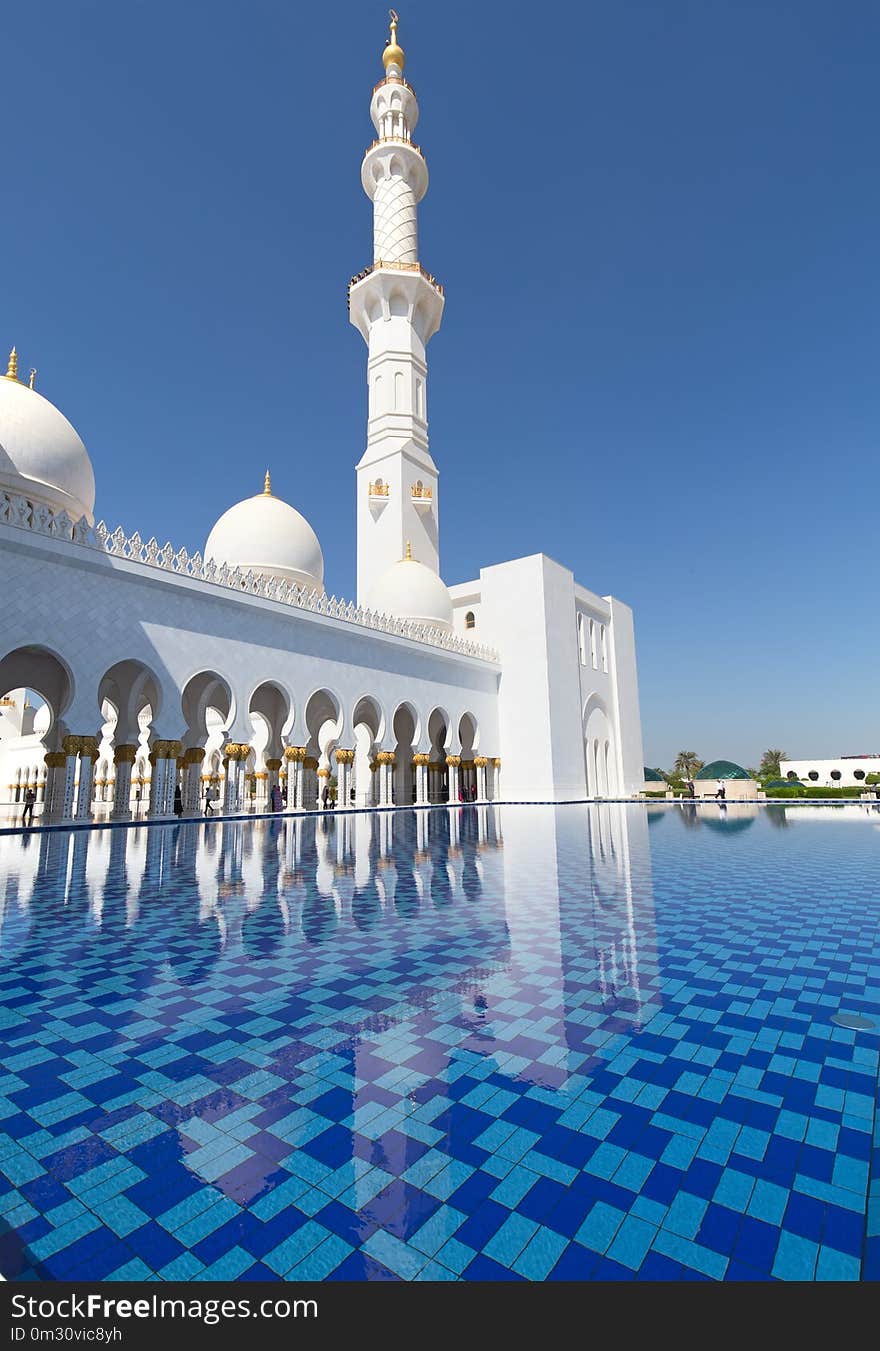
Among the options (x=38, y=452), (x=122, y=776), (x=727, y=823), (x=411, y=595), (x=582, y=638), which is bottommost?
(x=727, y=823)

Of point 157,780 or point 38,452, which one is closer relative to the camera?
point 38,452

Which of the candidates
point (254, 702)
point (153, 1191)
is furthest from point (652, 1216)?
point (254, 702)

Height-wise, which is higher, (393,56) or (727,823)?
(393,56)

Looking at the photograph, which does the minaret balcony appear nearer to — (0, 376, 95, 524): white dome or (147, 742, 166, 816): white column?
(0, 376, 95, 524): white dome

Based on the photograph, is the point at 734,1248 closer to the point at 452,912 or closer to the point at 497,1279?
the point at 497,1279

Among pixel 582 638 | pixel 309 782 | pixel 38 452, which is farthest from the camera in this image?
pixel 582 638

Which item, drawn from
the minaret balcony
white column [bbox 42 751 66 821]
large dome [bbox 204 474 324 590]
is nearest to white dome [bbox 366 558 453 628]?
large dome [bbox 204 474 324 590]

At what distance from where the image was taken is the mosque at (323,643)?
13406 millimetres

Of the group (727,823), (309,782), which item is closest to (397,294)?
(309,782)

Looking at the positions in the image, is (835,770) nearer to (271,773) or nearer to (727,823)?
(727,823)

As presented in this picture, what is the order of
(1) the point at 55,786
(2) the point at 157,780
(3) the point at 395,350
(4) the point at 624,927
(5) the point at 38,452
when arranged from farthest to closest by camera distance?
(3) the point at 395,350 → (2) the point at 157,780 → (5) the point at 38,452 → (1) the point at 55,786 → (4) the point at 624,927

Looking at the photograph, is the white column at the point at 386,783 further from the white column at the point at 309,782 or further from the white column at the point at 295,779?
the white column at the point at 295,779

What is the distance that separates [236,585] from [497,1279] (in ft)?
51.4

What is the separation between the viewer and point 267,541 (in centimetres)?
2062
